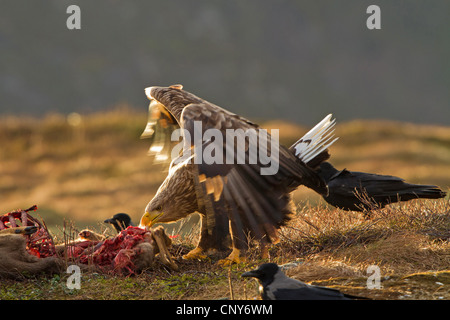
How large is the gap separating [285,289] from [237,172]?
1.62m

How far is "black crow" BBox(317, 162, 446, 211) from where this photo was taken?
636cm

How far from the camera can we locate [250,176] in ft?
16.0

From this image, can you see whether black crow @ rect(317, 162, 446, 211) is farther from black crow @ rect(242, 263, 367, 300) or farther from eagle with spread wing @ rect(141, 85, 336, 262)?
black crow @ rect(242, 263, 367, 300)

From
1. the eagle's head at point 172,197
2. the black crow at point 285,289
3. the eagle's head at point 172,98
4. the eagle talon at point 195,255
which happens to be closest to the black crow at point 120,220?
the eagle's head at point 172,197

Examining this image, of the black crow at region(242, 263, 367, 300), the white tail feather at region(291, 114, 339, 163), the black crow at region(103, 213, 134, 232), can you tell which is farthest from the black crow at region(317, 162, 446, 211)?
the black crow at region(242, 263, 367, 300)

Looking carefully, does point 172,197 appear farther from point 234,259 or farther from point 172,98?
point 172,98

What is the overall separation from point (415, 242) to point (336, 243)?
2.65ft

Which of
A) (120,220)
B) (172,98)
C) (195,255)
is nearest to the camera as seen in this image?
(195,255)

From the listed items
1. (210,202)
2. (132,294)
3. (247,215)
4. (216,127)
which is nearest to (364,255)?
(247,215)

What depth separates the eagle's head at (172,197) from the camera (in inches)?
218

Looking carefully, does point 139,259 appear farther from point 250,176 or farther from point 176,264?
point 250,176

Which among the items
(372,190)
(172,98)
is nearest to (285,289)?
(372,190)

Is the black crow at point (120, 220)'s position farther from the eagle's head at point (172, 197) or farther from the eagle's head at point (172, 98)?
the eagle's head at point (172, 98)

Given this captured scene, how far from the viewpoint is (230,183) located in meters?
4.80
